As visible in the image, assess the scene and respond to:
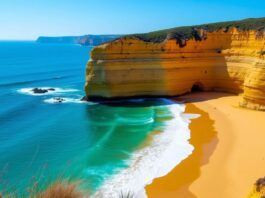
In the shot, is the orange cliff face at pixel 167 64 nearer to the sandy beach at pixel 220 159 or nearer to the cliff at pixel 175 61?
the cliff at pixel 175 61

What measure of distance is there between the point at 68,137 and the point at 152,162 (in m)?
7.58

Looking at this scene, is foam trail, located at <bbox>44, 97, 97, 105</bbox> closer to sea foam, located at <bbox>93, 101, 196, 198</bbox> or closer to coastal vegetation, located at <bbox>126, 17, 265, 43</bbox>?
coastal vegetation, located at <bbox>126, 17, 265, 43</bbox>

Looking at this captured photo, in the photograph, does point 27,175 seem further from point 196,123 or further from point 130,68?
point 130,68

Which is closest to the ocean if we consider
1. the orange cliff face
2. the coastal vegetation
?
the orange cliff face

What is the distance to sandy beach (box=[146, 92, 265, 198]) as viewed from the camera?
1537 cm

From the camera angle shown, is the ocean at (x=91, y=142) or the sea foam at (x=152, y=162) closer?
the sea foam at (x=152, y=162)

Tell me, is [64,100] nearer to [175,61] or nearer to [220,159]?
[175,61]

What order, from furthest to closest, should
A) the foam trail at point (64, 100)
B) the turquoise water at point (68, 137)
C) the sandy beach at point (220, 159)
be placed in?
the foam trail at point (64, 100) → the turquoise water at point (68, 137) → the sandy beach at point (220, 159)

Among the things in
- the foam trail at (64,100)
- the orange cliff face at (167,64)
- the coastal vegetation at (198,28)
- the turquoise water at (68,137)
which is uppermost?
the coastal vegetation at (198,28)

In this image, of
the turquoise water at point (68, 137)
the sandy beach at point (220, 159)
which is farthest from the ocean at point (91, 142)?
the sandy beach at point (220, 159)

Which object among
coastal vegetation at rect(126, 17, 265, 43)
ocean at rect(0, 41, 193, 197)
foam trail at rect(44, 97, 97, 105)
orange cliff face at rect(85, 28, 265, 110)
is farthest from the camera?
foam trail at rect(44, 97, 97, 105)

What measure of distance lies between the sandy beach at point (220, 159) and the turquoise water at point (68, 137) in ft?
10.5

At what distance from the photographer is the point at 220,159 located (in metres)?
18.9

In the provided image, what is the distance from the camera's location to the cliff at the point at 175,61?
33688 millimetres
